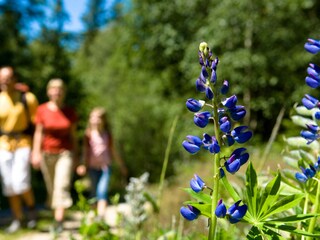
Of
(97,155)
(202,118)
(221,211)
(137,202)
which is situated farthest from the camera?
(97,155)

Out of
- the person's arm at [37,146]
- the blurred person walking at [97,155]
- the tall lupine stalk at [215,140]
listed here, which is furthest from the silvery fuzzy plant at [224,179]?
the blurred person walking at [97,155]

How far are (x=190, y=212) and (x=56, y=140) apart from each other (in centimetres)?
540

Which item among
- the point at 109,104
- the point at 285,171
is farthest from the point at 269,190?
the point at 109,104

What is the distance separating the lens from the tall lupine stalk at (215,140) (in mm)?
953

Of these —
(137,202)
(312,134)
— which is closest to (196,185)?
(312,134)

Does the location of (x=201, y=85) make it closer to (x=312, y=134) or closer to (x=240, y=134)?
(x=240, y=134)

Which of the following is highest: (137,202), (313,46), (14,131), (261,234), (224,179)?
(313,46)

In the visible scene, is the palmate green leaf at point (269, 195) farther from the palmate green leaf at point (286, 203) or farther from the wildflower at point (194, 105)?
the wildflower at point (194, 105)

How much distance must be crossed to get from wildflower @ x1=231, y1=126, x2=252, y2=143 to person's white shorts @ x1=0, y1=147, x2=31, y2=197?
5677 millimetres

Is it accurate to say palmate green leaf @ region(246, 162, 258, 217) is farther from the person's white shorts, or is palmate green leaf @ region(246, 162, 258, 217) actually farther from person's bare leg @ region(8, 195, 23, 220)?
person's bare leg @ region(8, 195, 23, 220)

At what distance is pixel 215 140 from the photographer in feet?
3.15

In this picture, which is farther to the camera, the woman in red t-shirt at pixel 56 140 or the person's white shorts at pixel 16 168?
the person's white shorts at pixel 16 168

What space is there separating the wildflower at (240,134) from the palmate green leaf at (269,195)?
0.34 feet

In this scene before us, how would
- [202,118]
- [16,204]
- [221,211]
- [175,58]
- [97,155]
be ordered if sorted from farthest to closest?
[175,58] < [16,204] < [97,155] < [202,118] < [221,211]
